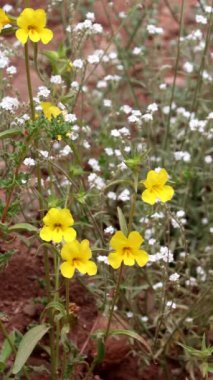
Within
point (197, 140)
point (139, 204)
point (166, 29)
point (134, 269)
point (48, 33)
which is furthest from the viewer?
point (166, 29)

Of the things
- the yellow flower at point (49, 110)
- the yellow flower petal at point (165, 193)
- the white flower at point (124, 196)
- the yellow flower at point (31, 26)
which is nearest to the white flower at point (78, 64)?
Answer: the white flower at point (124, 196)

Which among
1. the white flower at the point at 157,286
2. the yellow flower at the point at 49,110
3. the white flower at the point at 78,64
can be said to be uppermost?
the white flower at the point at 78,64

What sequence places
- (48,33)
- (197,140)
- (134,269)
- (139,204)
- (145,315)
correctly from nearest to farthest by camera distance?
(48,33), (134,269), (145,315), (139,204), (197,140)

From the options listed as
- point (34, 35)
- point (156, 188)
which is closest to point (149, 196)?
point (156, 188)

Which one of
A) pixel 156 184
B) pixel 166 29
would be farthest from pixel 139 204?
pixel 166 29

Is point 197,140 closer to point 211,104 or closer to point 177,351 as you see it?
point 211,104

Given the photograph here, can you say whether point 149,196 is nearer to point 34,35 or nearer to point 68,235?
point 68,235

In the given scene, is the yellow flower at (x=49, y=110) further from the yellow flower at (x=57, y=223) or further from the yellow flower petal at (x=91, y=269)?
the yellow flower petal at (x=91, y=269)
